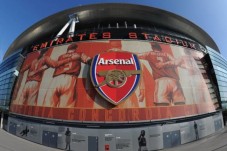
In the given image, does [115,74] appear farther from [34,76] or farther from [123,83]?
[34,76]

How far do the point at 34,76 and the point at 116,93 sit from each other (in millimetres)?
A: 15292

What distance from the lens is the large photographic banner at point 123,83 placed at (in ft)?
70.8

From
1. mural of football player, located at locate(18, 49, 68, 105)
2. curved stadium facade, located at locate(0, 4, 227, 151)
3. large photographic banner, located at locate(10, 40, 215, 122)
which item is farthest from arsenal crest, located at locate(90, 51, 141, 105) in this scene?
mural of football player, located at locate(18, 49, 68, 105)

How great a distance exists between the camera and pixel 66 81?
951 inches

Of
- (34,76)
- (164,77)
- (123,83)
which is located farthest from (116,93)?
(34,76)

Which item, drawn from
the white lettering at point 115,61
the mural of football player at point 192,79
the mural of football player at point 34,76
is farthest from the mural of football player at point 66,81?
A: the mural of football player at point 192,79

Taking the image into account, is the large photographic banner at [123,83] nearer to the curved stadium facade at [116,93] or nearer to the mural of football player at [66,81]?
the mural of football player at [66,81]

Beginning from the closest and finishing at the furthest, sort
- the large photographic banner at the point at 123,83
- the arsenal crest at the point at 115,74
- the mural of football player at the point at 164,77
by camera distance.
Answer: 1. the large photographic banner at the point at 123,83
2. the arsenal crest at the point at 115,74
3. the mural of football player at the point at 164,77

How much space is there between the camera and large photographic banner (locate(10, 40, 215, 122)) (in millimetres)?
21578

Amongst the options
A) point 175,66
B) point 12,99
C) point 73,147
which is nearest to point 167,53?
point 175,66

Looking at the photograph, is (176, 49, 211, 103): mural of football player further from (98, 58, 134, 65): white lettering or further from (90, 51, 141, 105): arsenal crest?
(98, 58, 134, 65): white lettering

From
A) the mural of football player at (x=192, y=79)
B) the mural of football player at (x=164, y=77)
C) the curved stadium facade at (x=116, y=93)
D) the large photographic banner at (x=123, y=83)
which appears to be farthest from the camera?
the mural of football player at (x=192, y=79)

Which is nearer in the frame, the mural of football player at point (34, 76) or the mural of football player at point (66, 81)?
the mural of football player at point (66, 81)

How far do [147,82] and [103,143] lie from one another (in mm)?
10046
